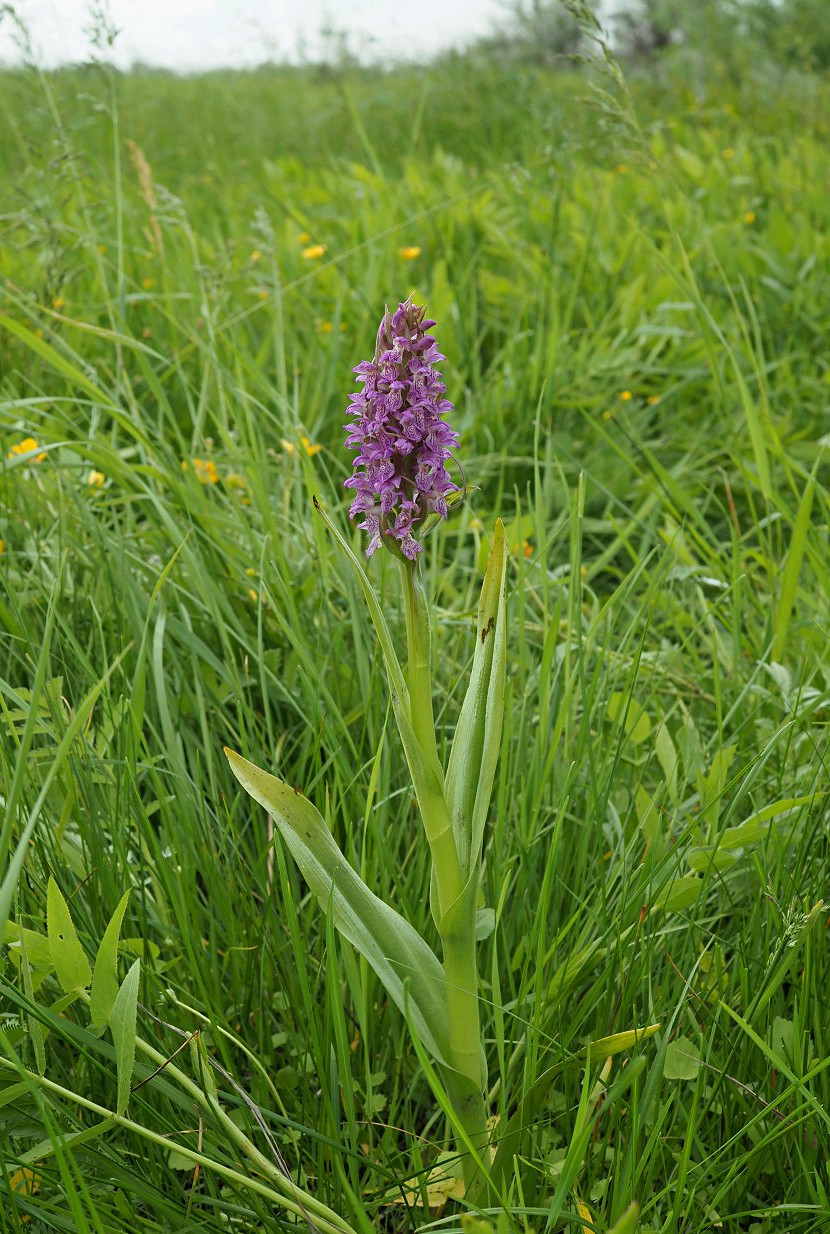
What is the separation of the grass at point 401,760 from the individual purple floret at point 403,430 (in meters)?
0.29

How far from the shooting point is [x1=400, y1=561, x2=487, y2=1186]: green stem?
101 cm

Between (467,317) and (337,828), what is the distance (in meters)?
2.21

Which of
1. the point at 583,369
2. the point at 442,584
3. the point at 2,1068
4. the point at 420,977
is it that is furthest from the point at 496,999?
the point at 583,369

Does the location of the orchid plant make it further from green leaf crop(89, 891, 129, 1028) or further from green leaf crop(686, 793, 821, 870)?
green leaf crop(686, 793, 821, 870)

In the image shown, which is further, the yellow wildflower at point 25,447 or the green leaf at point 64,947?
the yellow wildflower at point 25,447

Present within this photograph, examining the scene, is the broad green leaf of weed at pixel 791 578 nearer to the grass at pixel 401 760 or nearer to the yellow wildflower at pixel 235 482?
the grass at pixel 401 760

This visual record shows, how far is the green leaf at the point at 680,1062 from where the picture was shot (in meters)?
1.09

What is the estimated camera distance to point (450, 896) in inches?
41.1

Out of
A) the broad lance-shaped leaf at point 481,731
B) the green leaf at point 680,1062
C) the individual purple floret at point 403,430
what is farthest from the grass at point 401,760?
the individual purple floret at point 403,430

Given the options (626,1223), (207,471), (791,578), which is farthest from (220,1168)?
(207,471)

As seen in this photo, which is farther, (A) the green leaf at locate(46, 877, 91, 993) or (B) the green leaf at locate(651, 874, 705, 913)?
(B) the green leaf at locate(651, 874, 705, 913)

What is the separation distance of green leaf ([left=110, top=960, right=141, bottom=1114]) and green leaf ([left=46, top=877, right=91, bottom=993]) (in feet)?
0.15

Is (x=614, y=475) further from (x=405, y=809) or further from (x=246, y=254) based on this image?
(x=246, y=254)

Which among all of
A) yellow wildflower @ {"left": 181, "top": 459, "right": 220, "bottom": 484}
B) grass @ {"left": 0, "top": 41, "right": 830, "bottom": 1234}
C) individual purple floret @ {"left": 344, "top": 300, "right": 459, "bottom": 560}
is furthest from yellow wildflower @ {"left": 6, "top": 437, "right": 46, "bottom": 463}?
individual purple floret @ {"left": 344, "top": 300, "right": 459, "bottom": 560}
